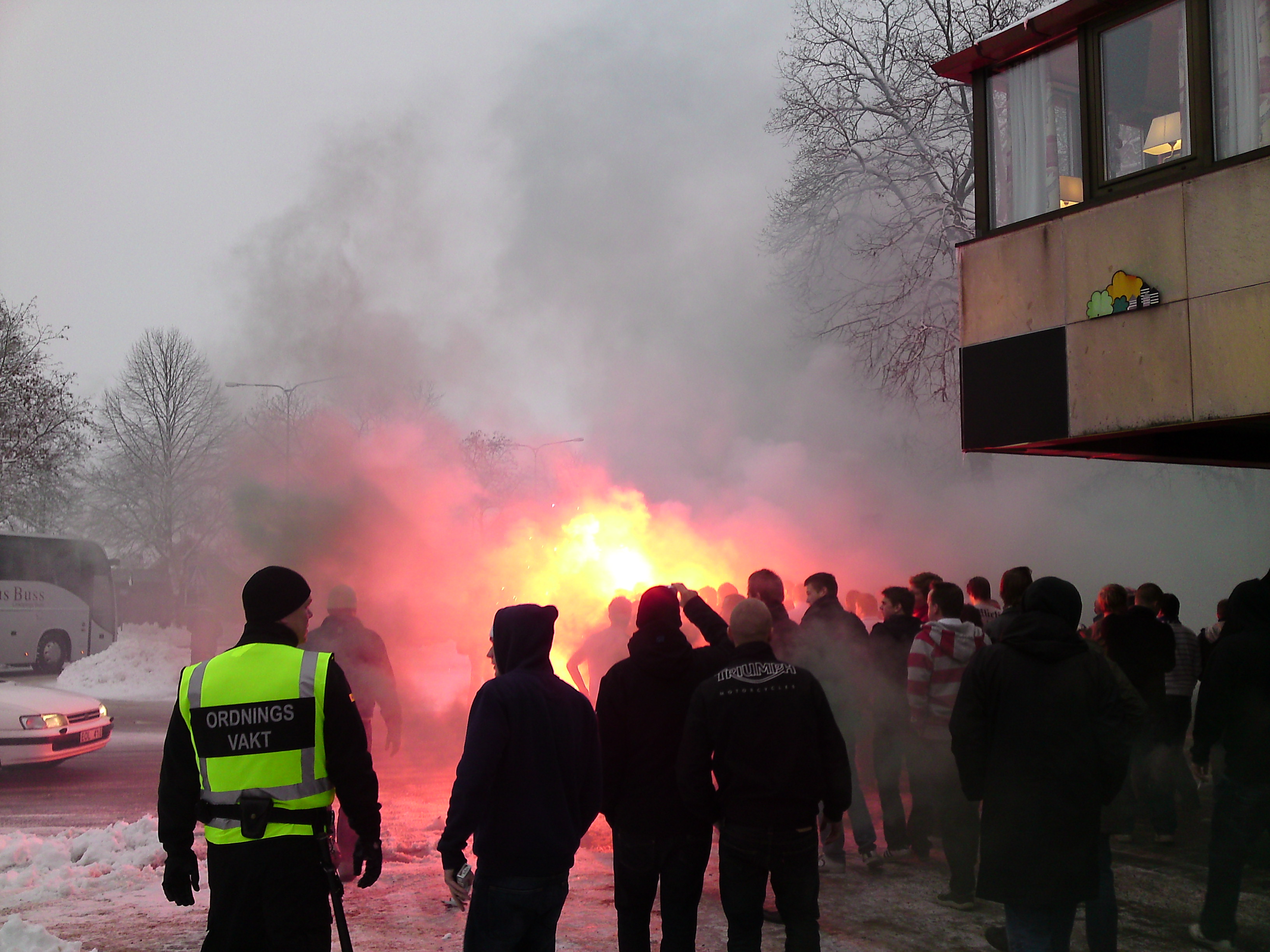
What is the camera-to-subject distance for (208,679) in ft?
10.8

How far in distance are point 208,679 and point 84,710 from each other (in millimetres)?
8113

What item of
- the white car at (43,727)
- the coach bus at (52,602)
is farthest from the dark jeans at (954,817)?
the coach bus at (52,602)

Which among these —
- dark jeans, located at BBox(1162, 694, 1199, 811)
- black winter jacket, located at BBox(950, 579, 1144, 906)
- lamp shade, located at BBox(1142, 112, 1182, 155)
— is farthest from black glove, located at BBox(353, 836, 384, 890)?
lamp shade, located at BBox(1142, 112, 1182, 155)

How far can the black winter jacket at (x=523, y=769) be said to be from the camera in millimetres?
3412

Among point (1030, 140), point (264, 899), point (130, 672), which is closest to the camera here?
point (264, 899)

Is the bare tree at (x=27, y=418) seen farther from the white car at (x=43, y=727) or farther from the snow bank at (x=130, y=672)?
the white car at (x=43, y=727)

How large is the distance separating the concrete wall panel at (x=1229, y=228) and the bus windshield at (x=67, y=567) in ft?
68.8

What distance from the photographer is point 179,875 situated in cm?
323

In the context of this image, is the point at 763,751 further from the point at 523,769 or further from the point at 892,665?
the point at 892,665

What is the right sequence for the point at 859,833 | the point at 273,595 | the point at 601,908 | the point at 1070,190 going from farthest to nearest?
the point at 1070,190
the point at 859,833
the point at 601,908
the point at 273,595

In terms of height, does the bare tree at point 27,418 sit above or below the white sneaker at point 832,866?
above

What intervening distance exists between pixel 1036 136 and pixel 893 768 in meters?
4.96

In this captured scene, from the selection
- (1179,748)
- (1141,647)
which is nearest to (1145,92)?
(1141,647)

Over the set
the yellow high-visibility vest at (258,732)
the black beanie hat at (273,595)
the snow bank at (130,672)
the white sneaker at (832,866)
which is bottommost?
the snow bank at (130,672)
